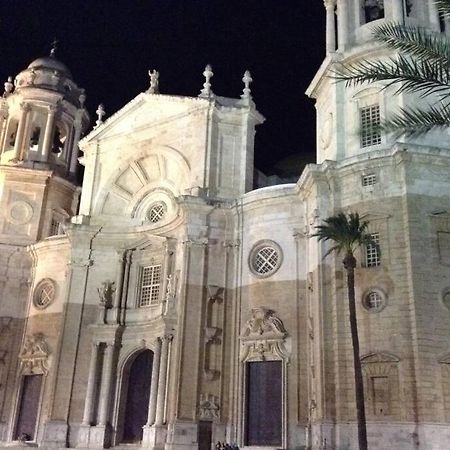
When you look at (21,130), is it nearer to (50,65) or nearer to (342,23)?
(50,65)

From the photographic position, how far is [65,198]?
41312 mm

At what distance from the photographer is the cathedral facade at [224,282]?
23.1 m

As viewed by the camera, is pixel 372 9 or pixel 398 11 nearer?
pixel 398 11

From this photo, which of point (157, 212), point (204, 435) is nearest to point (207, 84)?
point (157, 212)

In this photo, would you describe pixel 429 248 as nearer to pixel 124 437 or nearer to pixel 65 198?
pixel 124 437

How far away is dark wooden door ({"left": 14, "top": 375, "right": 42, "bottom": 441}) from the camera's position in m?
33.8

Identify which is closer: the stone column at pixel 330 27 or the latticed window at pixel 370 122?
the latticed window at pixel 370 122

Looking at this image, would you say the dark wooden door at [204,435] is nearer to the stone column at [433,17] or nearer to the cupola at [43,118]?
the stone column at [433,17]

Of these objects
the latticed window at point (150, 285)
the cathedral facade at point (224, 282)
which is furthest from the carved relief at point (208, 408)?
the latticed window at point (150, 285)

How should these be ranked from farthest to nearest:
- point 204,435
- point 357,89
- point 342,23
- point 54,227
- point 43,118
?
point 43,118 → point 54,227 → point 342,23 → point 357,89 → point 204,435

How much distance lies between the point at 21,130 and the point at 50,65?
5565 mm

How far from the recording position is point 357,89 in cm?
2802

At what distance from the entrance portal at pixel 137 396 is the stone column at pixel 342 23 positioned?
18141mm

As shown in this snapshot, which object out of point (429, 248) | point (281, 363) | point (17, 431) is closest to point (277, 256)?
point (281, 363)
